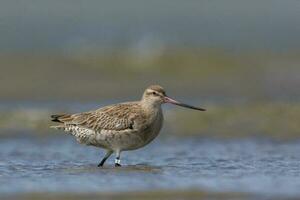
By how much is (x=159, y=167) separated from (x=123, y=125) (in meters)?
0.69

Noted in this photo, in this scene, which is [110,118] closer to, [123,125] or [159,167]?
[123,125]

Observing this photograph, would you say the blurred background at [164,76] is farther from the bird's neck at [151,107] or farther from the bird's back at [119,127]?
the bird's neck at [151,107]

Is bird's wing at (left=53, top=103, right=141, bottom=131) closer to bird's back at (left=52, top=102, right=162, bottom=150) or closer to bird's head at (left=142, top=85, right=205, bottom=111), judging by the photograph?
bird's back at (left=52, top=102, right=162, bottom=150)

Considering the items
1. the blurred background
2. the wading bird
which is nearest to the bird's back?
the wading bird

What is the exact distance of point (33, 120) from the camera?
820 inches

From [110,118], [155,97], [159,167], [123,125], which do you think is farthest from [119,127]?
[159,167]

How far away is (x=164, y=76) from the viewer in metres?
28.0

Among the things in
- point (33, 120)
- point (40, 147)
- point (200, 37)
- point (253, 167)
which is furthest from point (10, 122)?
point (200, 37)

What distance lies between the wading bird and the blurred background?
91 cm

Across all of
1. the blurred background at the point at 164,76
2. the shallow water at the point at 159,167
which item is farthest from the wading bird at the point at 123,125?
the blurred background at the point at 164,76

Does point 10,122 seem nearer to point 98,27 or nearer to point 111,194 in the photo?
point 111,194

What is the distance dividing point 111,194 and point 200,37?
28866mm

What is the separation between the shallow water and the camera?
13.8 meters

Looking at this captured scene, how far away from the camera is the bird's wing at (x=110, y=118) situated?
15789 millimetres
